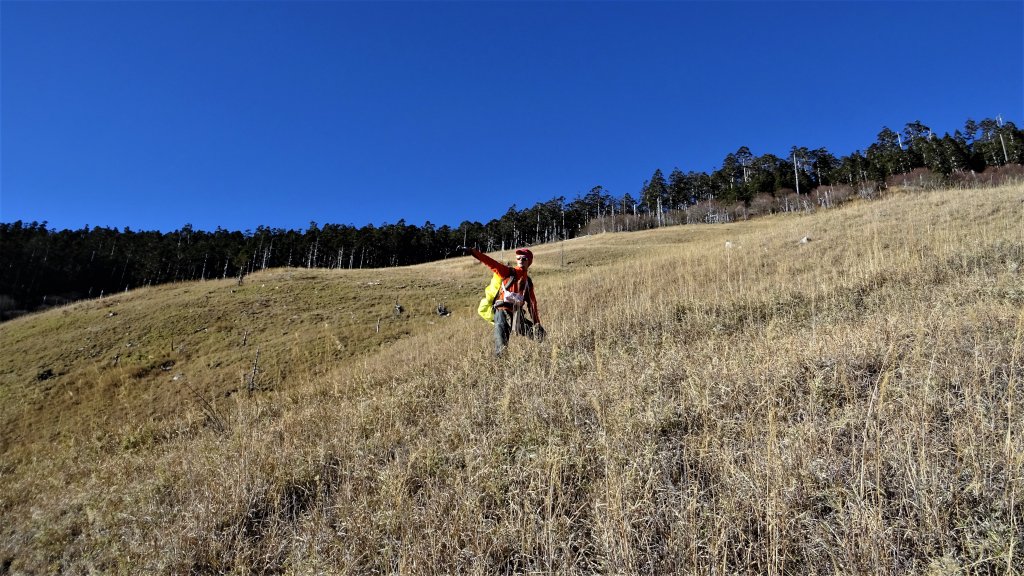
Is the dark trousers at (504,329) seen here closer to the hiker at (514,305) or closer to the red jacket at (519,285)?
the hiker at (514,305)

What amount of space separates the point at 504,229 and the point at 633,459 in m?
96.7

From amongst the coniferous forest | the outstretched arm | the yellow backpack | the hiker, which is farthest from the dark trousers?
the coniferous forest

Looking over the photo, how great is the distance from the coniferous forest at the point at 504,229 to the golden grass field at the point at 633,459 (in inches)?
2230

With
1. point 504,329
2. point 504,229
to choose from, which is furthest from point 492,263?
point 504,229

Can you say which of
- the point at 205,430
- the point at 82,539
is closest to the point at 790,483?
the point at 82,539

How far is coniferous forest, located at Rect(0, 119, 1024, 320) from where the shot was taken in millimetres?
64931

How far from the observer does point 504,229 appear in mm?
98312

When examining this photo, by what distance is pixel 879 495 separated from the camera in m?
2.10

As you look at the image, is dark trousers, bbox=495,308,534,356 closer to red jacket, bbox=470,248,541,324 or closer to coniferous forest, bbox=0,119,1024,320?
red jacket, bbox=470,248,541,324

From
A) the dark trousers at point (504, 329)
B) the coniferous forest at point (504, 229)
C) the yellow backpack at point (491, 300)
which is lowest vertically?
the dark trousers at point (504, 329)

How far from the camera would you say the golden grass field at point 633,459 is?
6.87ft

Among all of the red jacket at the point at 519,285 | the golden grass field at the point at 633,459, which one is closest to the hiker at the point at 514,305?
the red jacket at the point at 519,285

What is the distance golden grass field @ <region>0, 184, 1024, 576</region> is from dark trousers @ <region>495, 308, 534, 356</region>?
22 centimetres

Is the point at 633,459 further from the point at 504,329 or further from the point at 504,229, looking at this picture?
the point at 504,229
